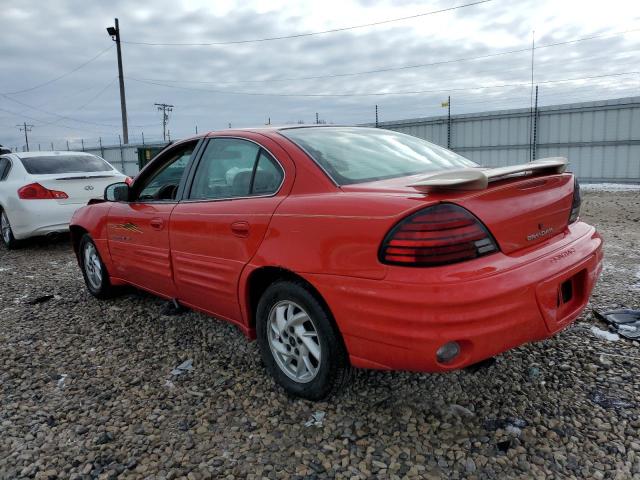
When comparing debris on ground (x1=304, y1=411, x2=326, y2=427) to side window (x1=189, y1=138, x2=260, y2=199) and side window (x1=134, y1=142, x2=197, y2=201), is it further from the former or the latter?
side window (x1=134, y1=142, x2=197, y2=201)

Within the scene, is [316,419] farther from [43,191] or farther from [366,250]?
[43,191]

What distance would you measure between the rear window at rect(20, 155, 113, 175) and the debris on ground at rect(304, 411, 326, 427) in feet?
20.7

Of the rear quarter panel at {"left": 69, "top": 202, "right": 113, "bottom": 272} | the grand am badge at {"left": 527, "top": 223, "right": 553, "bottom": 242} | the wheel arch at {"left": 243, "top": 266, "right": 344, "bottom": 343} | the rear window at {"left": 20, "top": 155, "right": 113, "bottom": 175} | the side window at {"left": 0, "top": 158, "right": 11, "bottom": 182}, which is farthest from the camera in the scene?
the side window at {"left": 0, "top": 158, "right": 11, "bottom": 182}

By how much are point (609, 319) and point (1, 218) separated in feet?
26.9

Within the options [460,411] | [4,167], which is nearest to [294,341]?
[460,411]

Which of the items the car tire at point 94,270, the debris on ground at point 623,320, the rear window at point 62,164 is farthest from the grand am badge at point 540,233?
the rear window at point 62,164

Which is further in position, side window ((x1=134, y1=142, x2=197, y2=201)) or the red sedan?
side window ((x1=134, y1=142, x2=197, y2=201))

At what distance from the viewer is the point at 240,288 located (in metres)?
2.83

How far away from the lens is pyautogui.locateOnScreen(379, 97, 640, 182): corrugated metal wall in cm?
1354

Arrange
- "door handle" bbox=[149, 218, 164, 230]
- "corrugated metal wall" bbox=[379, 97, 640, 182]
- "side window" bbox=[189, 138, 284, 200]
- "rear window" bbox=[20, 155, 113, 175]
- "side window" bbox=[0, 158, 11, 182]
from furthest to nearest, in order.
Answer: "corrugated metal wall" bbox=[379, 97, 640, 182], "side window" bbox=[0, 158, 11, 182], "rear window" bbox=[20, 155, 113, 175], "door handle" bbox=[149, 218, 164, 230], "side window" bbox=[189, 138, 284, 200]

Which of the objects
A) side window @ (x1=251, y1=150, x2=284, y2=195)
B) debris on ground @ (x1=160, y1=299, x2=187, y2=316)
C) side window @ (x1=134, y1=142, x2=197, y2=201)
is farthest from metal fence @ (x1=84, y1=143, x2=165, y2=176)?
side window @ (x1=251, y1=150, x2=284, y2=195)

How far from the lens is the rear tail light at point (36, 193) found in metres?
6.93

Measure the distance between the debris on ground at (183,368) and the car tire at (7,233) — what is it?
5.43m


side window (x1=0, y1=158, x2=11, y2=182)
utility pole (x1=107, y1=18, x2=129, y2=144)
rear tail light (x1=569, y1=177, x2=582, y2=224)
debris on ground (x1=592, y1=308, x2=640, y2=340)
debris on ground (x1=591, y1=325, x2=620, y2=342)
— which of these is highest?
utility pole (x1=107, y1=18, x2=129, y2=144)
